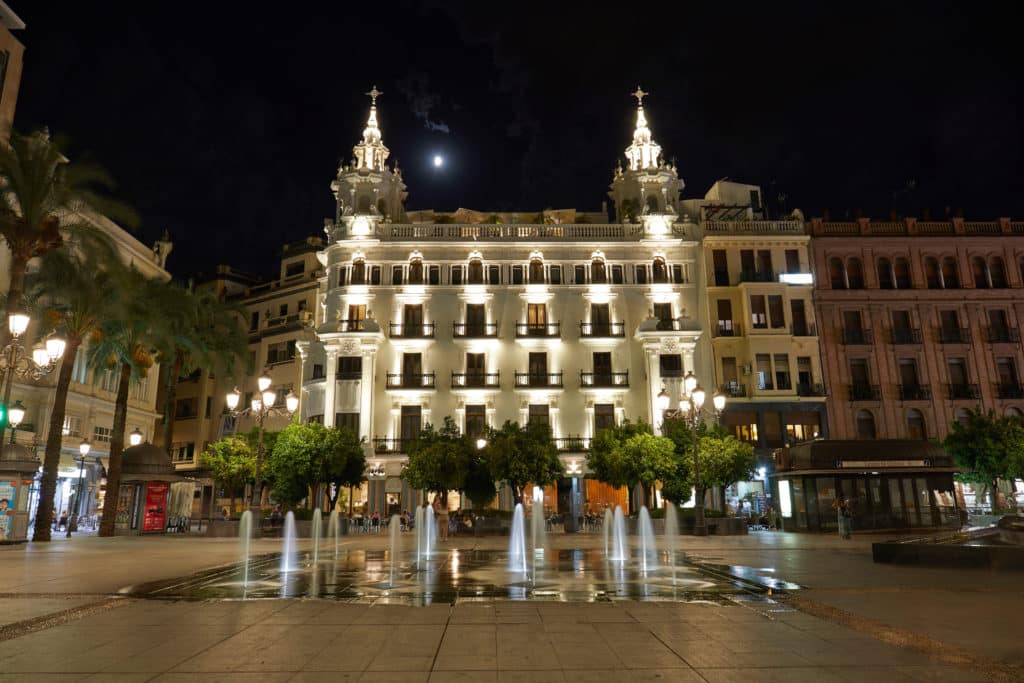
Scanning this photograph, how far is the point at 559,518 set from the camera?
36.7 m

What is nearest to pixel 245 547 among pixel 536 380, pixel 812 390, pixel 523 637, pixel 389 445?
pixel 523 637

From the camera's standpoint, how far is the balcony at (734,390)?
1680 inches

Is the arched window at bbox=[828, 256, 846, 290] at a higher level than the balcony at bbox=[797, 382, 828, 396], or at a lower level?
higher

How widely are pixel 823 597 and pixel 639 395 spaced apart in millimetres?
32821

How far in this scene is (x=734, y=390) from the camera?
42875 mm

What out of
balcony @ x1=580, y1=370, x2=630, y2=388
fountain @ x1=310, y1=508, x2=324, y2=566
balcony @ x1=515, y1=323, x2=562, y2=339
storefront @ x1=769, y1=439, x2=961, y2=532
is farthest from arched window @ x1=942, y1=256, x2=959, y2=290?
fountain @ x1=310, y1=508, x2=324, y2=566

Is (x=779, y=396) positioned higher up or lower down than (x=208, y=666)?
higher up

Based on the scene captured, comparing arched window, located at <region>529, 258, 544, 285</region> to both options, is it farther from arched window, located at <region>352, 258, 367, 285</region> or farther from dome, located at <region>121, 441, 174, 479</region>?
dome, located at <region>121, 441, 174, 479</region>

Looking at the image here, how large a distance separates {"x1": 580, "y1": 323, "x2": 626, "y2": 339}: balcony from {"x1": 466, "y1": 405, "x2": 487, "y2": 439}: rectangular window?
817 centimetres

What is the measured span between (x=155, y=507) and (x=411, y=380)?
643 inches

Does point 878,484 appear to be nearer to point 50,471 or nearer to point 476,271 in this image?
point 476,271

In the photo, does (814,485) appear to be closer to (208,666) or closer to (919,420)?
(919,420)

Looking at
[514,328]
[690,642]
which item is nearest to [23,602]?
[690,642]

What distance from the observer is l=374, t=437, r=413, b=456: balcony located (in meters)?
41.6
